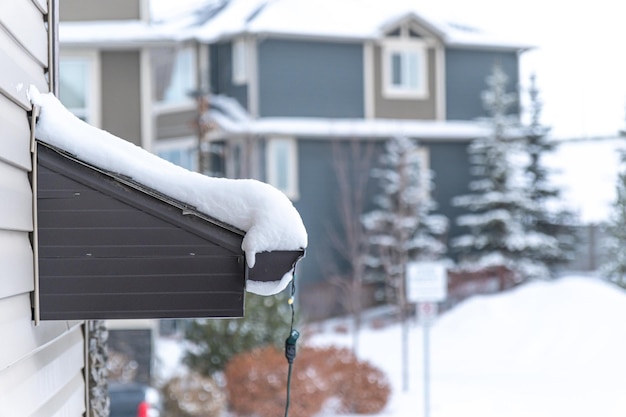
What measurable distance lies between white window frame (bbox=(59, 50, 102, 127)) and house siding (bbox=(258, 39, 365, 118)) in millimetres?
8648

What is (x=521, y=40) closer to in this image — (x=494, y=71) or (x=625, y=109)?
(x=494, y=71)

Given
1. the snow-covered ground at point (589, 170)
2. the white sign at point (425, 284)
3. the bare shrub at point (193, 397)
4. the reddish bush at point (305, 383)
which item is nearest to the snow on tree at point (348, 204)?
the reddish bush at point (305, 383)

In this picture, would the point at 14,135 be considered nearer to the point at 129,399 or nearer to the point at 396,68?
the point at 129,399

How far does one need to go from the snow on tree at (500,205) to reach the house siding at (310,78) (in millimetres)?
3411

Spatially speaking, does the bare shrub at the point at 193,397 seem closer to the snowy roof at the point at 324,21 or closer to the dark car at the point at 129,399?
the dark car at the point at 129,399

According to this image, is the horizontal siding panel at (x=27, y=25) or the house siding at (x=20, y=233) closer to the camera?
the house siding at (x=20, y=233)

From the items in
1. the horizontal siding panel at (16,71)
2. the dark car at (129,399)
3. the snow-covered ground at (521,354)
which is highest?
the horizontal siding panel at (16,71)

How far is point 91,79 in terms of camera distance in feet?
53.1

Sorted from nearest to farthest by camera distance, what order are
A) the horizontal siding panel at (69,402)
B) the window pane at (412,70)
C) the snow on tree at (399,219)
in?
the horizontal siding panel at (69,402) → the snow on tree at (399,219) → the window pane at (412,70)

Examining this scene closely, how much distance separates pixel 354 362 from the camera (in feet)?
47.6

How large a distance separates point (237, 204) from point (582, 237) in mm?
25327

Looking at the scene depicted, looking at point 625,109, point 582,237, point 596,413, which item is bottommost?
point 596,413

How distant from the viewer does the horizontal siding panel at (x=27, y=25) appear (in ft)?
10.1

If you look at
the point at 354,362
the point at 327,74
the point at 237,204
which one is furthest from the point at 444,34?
the point at 237,204
